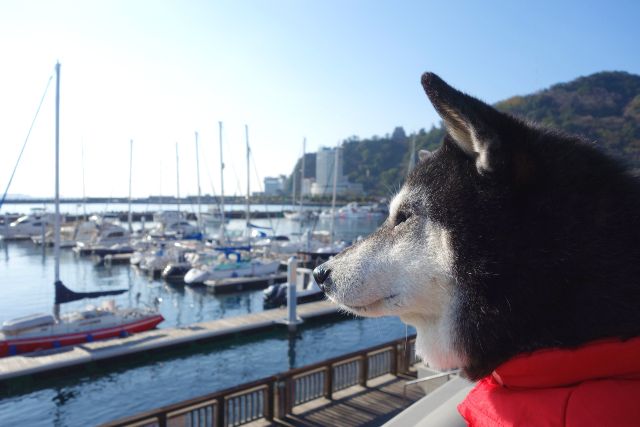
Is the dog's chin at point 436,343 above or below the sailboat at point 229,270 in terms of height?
above

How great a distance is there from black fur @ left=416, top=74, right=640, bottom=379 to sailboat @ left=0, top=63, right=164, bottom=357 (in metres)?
17.9

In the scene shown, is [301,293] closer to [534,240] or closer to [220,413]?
[220,413]

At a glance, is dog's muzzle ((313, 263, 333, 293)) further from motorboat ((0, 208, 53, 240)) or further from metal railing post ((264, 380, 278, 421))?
motorboat ((0, 208, 53, 240))

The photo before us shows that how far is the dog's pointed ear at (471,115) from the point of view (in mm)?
1374

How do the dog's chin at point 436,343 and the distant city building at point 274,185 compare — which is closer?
the dog's chin at point 436,343

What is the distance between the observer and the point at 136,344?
1608 centimetres

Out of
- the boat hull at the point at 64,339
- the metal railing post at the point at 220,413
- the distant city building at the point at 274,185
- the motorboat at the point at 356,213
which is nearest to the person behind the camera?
the metal railing post at the point at 220,413

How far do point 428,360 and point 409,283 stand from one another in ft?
0.96

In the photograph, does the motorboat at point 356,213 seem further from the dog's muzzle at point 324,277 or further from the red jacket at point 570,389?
the red jacket at point 570,389

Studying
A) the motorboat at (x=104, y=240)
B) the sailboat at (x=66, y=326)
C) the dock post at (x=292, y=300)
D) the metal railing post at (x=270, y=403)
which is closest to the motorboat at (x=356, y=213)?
the motorboat at (x=104, y=240)

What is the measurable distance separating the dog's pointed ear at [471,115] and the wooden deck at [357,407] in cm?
763

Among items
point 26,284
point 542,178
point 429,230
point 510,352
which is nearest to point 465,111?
point 542,178

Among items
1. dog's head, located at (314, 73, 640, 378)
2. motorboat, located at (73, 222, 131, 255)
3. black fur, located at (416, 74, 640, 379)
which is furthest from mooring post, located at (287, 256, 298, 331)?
motorboat, located at (73, 222, 131, 255)

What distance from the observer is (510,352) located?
1.38 meters
